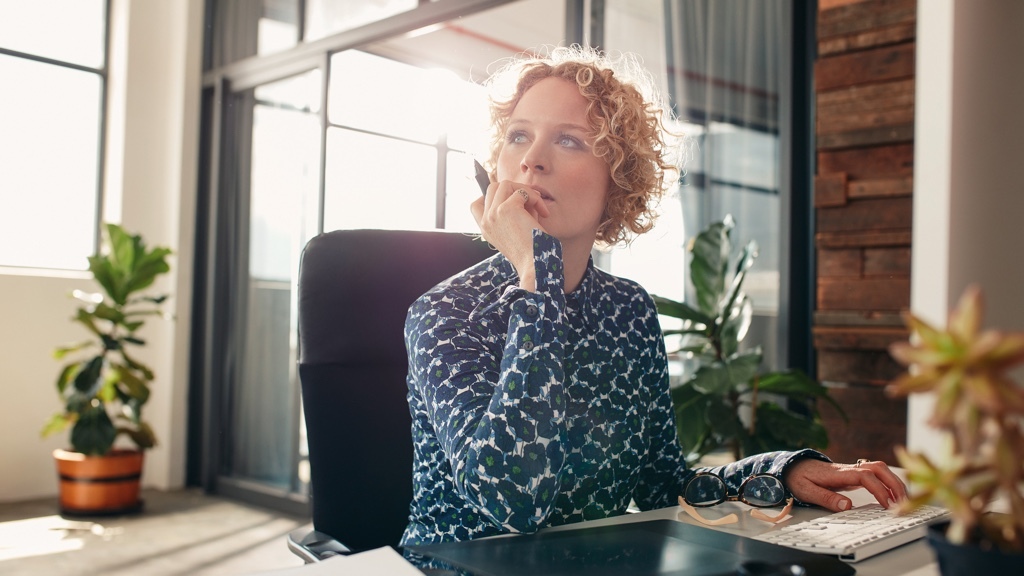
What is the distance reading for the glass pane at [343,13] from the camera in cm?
385

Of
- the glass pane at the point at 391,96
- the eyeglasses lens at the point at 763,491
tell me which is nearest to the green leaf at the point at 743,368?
the eyeglasses lens at the point at 763,491

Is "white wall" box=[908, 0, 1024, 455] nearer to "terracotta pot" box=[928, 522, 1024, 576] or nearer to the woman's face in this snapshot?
the woman's face

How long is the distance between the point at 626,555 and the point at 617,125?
0.86m

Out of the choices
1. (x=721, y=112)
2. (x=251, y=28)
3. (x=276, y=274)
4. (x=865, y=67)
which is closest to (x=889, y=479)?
(x=865, y=67)

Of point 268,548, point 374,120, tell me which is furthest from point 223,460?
point 374,120

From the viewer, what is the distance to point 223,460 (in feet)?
15.3

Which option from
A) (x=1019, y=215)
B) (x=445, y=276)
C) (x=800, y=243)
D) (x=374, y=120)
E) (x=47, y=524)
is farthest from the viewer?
(x=374, y=120)

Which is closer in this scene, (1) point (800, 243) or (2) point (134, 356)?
(1) point (800, 243)

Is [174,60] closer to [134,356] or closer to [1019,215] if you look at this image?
[134,356]

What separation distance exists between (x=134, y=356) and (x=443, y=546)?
178 inches

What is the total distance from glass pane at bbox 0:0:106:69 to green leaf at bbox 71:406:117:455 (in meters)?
2.09

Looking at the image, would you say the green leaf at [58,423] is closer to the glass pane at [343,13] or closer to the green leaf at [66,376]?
the green leaf at [66,376]

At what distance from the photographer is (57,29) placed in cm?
475

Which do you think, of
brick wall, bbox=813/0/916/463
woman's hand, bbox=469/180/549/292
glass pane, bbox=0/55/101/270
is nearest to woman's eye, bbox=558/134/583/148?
woman's hand, bbox=469/180/549/292
